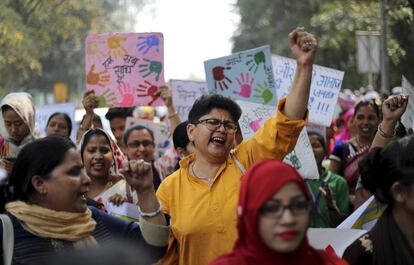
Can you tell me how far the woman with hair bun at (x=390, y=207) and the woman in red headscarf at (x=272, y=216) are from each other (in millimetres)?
467

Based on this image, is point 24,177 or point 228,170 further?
point 228,170

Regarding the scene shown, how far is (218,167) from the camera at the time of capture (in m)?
4.37

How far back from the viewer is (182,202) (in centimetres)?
424

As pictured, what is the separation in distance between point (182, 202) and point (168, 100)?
2970 mm

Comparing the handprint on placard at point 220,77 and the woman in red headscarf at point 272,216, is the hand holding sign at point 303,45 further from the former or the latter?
the handprint on placard at point 220,77

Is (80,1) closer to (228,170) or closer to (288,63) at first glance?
(288,63)

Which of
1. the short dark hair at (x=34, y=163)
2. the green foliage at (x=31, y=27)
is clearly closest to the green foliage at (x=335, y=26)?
the short dark hair at (x=34, y=163)

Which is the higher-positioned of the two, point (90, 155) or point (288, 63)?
point (288, 63)

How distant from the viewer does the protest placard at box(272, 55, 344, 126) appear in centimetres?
726

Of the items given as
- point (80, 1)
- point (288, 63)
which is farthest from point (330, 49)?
point (288, 63)

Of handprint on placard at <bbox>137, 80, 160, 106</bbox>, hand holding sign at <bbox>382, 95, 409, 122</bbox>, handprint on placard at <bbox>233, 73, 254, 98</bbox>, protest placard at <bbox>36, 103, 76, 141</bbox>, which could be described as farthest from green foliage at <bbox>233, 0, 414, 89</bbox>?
hand holding sign at <bbox>382, 95, 409, 122</bbox>

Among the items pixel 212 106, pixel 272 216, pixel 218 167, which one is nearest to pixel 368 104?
pixel 212 106

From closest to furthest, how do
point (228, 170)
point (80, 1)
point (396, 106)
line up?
point (228, 170) < point (396, 106) < point (80, 1)

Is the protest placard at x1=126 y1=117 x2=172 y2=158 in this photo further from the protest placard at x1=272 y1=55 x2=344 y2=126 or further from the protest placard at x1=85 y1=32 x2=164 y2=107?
the protest placard at x1=272 y1=55 x2=344 y2=126
